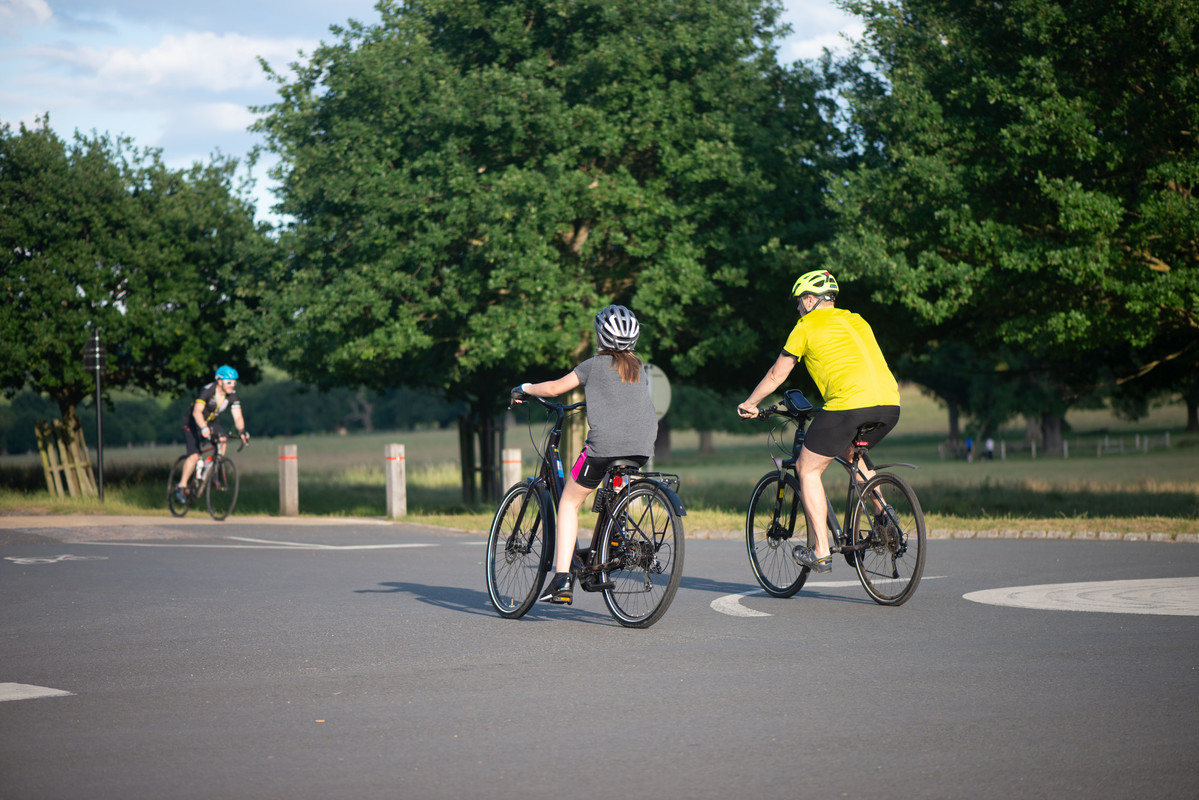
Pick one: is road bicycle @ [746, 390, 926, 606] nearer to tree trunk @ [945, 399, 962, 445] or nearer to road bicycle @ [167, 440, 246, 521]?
road bicycle @ [167, 440, 246, 521]

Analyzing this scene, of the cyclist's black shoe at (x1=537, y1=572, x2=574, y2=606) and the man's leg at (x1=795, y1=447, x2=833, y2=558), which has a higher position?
the man's leg at (x1=795, y1=447, x2=833, y2=558)

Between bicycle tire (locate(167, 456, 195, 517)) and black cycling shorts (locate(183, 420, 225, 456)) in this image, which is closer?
black cycling shorts (locate(183, 420, 225, 456))

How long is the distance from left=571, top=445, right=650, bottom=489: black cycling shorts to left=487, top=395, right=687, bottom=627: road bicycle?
1.8 inches

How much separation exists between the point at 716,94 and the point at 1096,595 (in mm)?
14627

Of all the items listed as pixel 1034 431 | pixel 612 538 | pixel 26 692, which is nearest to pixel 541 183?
pixel 612 538

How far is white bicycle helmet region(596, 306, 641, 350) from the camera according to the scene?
750 cm

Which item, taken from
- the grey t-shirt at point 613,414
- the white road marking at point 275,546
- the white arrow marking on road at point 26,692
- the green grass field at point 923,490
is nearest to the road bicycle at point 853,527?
the grey t-shirt at point 613,414

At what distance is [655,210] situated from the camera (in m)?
20.8

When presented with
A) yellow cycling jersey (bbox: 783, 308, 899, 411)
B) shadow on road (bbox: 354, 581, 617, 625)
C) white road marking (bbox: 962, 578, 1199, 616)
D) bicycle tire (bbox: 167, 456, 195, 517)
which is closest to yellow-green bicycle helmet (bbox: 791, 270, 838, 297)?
yellow cycling jersey (bbox: 783, 308, 899, 411)

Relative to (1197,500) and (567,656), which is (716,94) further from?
(567,656)

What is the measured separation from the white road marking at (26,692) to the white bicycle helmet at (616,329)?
349 centimetres

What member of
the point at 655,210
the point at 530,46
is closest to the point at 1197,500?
the point at 655,210

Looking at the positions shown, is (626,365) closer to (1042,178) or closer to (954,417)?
(1042,178)

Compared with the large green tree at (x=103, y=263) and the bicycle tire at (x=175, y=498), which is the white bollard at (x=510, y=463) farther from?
the large green tree at (x=103, y=263)
